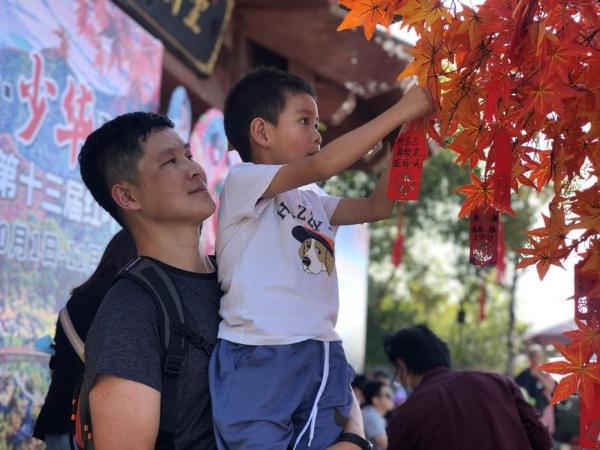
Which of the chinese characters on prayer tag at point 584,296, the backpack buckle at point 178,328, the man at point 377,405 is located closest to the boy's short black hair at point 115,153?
the backpack buckle at point 178,328

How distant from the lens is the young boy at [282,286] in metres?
1.78

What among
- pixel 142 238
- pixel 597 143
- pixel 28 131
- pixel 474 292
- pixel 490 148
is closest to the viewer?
pixel 597 143

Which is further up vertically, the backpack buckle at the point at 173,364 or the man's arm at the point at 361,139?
the man's arm at the point at 361,139

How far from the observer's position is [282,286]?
Answer: 1.90m

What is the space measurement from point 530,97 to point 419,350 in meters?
2.37

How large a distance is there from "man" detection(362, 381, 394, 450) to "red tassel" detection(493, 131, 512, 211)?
436 centimetres

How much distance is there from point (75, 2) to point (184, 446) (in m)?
2.71

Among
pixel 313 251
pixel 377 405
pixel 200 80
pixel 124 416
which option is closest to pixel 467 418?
pixel 313 251

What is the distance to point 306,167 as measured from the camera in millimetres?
1801

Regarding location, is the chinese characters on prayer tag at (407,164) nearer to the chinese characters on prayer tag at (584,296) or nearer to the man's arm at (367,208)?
the man's arm at (367,208)

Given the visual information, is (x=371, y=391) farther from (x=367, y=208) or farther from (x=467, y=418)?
(x=367, y=208)

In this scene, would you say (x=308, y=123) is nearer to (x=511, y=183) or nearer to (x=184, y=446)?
(x=511, y=183)

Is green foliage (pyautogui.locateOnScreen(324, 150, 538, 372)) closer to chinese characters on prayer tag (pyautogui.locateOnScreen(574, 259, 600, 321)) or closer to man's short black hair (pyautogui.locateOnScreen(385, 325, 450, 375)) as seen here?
A: man's short black hair (pyautogui.locateOnScreen(385, 325, 450, 375))

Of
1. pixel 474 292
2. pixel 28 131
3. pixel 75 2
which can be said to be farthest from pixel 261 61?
pixel 474 292
